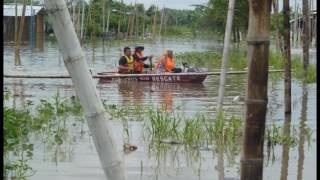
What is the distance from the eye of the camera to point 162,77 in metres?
18.8

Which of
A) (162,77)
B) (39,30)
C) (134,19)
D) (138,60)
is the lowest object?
(162,77)

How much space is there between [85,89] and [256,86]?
107 centimetres

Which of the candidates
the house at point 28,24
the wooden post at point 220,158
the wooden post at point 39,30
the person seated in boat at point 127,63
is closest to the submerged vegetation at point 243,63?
the person seated in boat at point 127,63

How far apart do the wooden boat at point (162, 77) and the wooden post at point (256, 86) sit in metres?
15.4

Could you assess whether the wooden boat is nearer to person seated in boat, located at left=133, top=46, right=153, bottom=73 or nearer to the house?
person seated in boat, located at left=133, top=46, right=153, bottom=73

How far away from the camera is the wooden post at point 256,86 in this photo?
313 centimetres

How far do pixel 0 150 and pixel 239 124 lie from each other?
675cm

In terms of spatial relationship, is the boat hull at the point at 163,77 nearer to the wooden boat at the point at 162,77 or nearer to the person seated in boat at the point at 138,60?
the wooden boat at the point at 162,77

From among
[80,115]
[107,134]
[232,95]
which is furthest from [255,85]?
[232,95]

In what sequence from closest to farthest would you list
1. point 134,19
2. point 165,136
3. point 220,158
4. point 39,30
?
point 220,158, point 165,136, point 39,30, point 134,19

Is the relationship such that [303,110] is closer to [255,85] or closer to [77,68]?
[255,85]

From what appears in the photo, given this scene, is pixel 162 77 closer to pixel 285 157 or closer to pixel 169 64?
pixel 169 64

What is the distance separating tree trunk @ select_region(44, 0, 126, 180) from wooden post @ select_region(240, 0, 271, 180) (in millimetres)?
985

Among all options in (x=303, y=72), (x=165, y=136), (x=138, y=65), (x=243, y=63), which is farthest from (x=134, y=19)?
(x=165, y=136)
